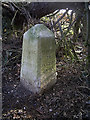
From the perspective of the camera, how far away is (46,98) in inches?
87.2

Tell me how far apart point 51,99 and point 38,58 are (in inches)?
30.6

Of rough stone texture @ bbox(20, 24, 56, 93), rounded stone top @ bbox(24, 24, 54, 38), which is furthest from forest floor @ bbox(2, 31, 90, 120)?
rounded stone top @ bbox(24, 24, 54, 38)

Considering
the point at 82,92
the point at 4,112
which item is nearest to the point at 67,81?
the point at 82,92

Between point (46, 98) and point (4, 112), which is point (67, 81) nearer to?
point (46, 98)

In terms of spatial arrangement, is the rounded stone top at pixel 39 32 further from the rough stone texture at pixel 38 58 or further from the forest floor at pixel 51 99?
the forest floor at pixel 51 99

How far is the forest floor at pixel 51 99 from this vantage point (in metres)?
1.90

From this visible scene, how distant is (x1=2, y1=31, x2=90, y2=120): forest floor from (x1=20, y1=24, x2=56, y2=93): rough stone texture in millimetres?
203

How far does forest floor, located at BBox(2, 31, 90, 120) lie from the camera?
1902mm

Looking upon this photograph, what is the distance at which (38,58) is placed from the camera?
204cm

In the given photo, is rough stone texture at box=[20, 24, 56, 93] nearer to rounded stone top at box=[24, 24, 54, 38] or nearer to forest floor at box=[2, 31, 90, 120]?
rounded stone top at box=[24, 24, 54, 38]

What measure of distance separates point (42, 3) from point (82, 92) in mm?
2605

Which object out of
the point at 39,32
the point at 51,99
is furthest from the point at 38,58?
the point at 51,99

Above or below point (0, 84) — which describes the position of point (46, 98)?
below

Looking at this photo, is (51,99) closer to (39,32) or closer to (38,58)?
(38,58)
